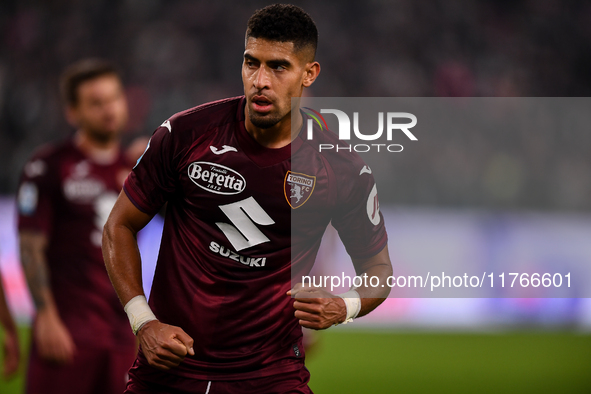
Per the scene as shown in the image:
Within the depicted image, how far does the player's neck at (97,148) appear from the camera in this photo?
17.0 ft

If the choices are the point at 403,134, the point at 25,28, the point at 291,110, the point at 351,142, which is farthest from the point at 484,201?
the point at 25,28

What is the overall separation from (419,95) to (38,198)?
7.90 meters

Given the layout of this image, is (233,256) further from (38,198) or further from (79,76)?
(79,76)

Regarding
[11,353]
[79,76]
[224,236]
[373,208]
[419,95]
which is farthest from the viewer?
[419,95]

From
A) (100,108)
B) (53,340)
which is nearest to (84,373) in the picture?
(53,340)

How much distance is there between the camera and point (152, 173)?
277 centimetres

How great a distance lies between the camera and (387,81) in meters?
11.8

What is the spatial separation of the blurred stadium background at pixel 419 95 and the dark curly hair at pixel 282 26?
10.9ft

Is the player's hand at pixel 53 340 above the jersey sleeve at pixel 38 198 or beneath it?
beneath

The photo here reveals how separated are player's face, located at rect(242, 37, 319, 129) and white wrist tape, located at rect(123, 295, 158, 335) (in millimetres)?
900

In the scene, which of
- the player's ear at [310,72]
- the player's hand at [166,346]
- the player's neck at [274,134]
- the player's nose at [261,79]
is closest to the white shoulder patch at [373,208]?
the player's neck at [274,134]

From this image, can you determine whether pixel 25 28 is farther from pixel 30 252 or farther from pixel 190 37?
pixel 30 252

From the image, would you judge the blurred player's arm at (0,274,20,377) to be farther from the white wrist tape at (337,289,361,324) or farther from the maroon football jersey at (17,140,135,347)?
the white wrist tape at (337,289,361,324)

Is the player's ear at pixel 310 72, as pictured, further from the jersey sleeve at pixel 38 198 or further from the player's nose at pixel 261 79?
the jersey sleeve at pixel 38 198
